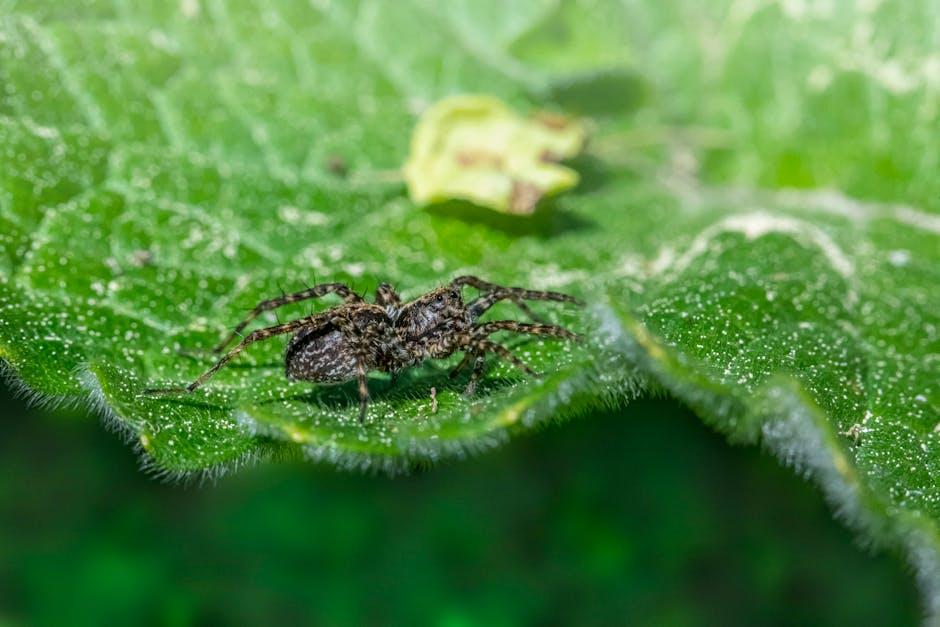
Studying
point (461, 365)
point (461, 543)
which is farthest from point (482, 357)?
point (461, 543)

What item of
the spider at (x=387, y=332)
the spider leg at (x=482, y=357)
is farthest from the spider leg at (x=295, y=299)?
the spider leg at (x=482, y=357)

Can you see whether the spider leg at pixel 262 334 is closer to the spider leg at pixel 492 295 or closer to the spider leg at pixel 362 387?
the spider leg at pixel 362 387

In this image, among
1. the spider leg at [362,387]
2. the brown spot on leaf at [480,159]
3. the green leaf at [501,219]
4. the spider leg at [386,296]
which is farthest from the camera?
the brown spot on leaf at [480,159]

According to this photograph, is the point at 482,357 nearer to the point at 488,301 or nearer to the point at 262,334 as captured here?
the point at 488,301

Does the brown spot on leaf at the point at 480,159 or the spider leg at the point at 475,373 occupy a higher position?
the brown spot on leaf at the point at 480,159

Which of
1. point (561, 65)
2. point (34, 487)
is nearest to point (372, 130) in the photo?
point (561, 65)

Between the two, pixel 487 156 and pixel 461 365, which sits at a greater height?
pixel 487 156
